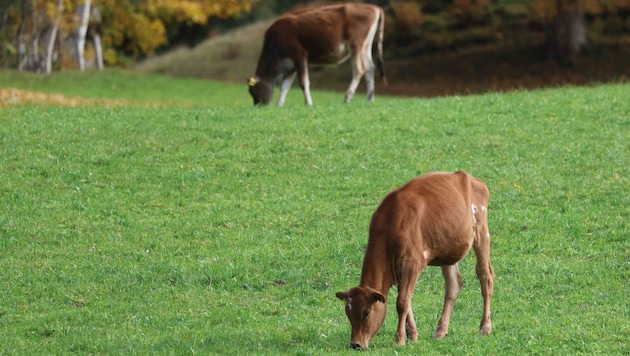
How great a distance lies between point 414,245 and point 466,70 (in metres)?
36.9

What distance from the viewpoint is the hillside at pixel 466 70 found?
1649 inches

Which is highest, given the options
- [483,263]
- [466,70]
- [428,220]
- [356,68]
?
[428,220]

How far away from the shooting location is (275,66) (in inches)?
993

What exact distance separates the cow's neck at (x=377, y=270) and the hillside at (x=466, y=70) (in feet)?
92.9

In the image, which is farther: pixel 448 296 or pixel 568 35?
pixel 568 35

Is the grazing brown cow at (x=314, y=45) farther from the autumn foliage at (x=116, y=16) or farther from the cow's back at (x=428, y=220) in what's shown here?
the autumn foliage at (x=116, y=16)

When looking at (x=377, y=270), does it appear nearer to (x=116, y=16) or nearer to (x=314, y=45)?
(x=314, y=45)

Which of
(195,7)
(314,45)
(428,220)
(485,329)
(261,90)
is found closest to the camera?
(428,220)

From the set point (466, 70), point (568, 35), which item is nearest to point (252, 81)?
point (466, 70)

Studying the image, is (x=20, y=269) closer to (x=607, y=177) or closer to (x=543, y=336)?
(x=543, y=336)

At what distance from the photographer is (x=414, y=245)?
32.0ft

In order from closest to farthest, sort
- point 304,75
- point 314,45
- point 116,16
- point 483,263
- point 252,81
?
1. point 483,263
2. point 314,45
3. point 304,75
4. point 252,81
5. point 116,16

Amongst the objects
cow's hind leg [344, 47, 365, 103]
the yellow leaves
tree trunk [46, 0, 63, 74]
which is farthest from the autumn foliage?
cow's hind leg [344, 47, 365, 103]

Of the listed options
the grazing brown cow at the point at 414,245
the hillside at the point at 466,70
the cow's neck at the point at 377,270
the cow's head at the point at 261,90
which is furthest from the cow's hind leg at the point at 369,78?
the cow's neck at the point at 377,270
